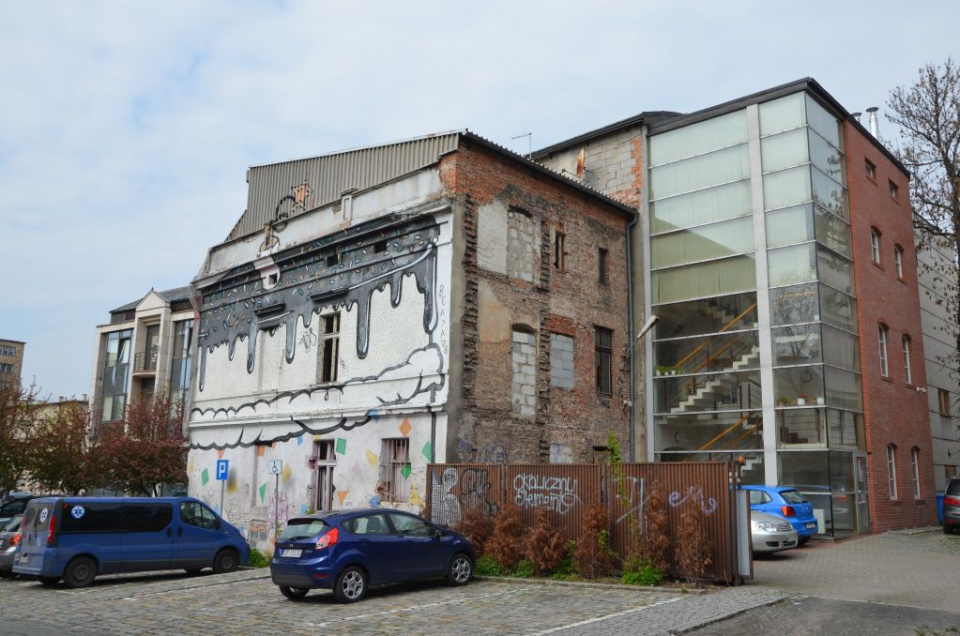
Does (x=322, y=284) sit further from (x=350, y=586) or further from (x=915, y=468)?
(x=915, y=468)

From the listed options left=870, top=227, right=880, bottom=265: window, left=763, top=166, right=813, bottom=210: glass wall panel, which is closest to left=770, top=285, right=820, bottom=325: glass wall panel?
left=763, top=166, right=813, bottom=210: glass wall panel

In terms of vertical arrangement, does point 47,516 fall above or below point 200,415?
below

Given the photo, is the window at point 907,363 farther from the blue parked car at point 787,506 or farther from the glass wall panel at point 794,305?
the blue parked car at point 787,506

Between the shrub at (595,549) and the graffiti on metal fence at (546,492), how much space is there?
96 cm

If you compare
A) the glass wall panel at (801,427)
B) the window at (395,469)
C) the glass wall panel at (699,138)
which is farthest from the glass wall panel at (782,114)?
the window at (395,469)

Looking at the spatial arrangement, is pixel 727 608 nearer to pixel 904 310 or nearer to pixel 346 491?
pixel 346 491

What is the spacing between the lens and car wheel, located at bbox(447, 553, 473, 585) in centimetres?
1448

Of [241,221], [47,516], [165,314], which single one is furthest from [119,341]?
[47,516]

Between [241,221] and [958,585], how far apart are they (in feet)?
75.9

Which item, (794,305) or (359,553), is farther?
(794,305)

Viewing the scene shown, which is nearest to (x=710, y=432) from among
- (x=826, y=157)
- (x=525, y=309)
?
(x=525, y=309)

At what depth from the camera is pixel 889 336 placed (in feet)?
81.8

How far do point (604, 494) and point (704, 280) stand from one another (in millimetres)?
10669

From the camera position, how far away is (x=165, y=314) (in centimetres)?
4509
